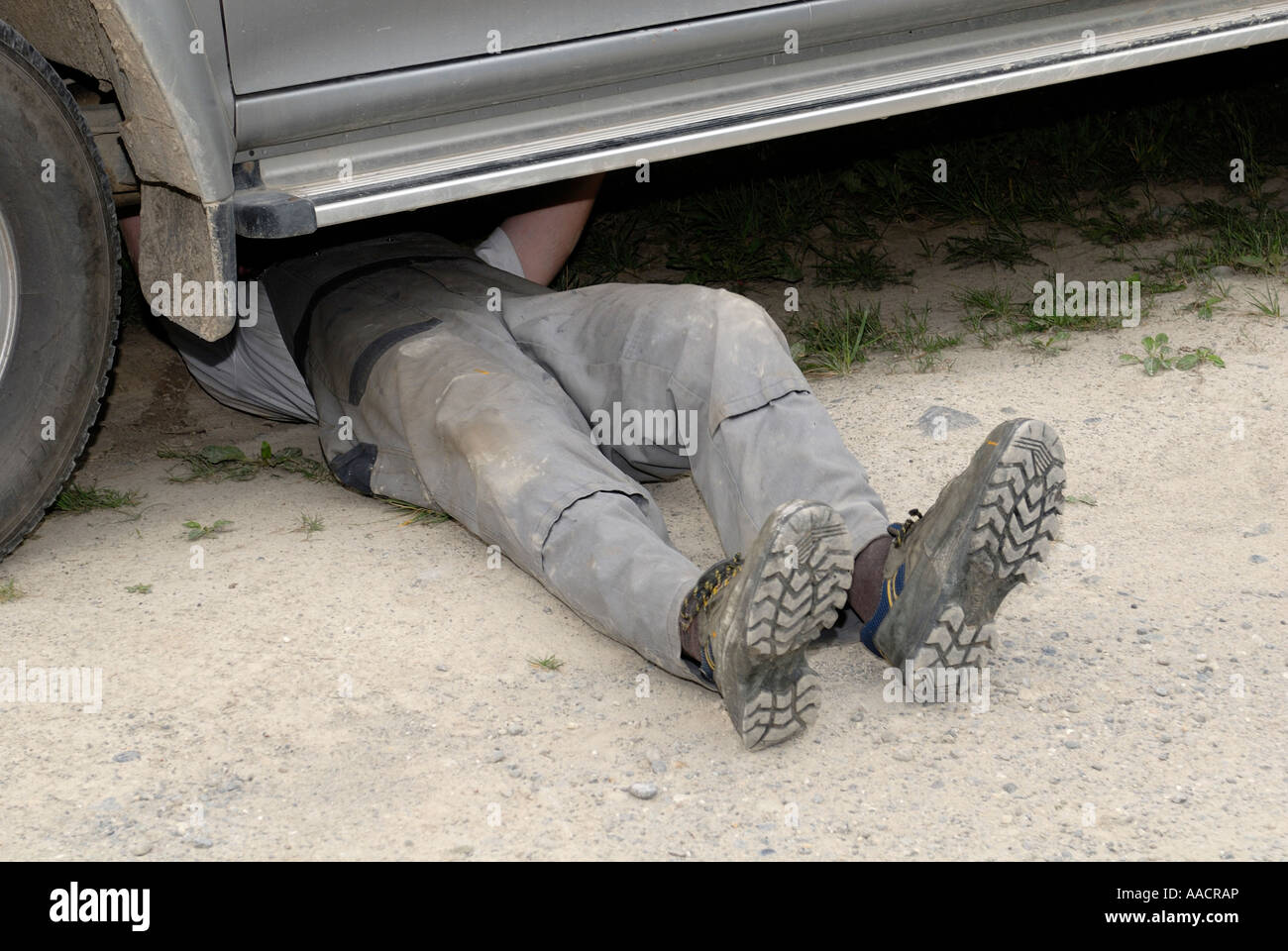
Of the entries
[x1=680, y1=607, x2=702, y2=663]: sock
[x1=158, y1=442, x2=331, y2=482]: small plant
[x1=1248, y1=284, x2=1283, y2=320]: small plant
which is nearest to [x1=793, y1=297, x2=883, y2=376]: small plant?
[x1=1248, y1=284, x2=1283, y2=320]: small plant

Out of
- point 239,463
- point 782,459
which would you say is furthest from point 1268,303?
point 239,463

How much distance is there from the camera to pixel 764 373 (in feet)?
7.05

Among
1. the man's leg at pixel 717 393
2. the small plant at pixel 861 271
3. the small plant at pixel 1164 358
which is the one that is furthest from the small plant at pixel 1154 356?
the man's leg at pixel 717 393

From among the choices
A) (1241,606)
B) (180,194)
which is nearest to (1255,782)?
(1241,606)

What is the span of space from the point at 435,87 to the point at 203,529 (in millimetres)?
921

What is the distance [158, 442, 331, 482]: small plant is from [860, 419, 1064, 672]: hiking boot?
4.47 ft

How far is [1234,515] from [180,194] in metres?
1.97

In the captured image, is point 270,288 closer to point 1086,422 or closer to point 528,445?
point 528,445

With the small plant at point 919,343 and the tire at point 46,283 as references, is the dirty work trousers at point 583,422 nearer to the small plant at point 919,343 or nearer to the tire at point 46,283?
the tire at point 46,283

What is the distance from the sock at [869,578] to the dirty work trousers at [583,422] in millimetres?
29

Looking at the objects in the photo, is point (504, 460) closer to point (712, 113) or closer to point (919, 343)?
point (712, 113)

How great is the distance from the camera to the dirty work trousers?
2.07 meters

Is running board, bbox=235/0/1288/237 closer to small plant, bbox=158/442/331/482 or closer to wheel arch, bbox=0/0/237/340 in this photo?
wheel arch, bbox=0/0/237/340

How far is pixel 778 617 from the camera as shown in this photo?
5.57ft
